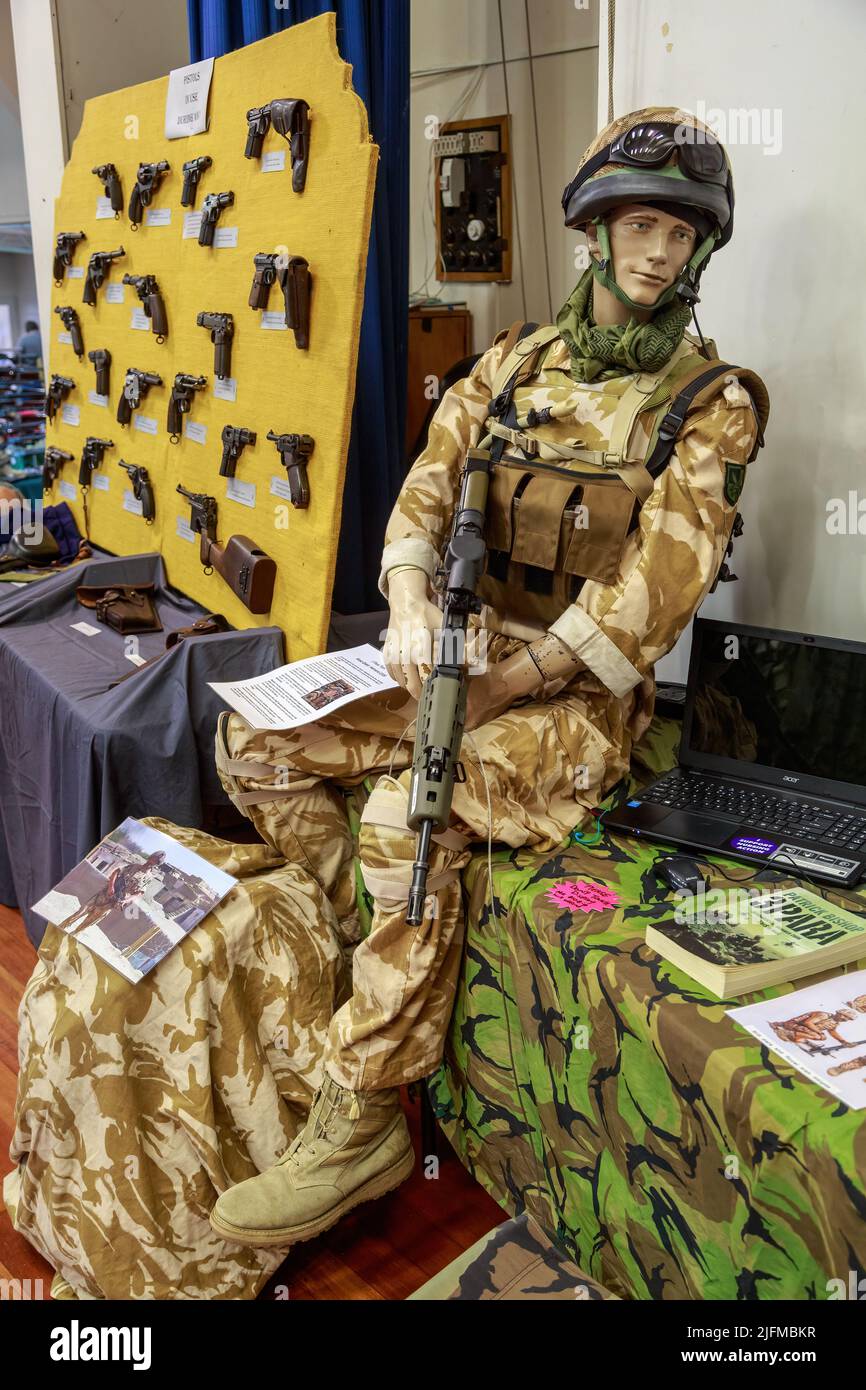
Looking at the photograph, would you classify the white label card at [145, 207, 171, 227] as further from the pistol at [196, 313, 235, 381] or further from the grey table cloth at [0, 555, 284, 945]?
the grey table cloth at [0, 555, 284, 945]

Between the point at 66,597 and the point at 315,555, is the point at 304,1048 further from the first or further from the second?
the point at 66,597

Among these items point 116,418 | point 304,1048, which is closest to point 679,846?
point 304,1048

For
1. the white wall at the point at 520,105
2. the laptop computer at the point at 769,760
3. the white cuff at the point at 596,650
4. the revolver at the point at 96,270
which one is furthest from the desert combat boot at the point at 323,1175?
the white wall at the point at 520,105

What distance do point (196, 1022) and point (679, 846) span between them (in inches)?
33.5

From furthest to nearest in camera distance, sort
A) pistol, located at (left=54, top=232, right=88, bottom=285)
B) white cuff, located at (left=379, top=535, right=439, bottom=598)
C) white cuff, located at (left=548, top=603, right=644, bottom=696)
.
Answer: pistol, located at (left=54, top=232, right=88, bottom=285) → white cuff, located at (left=379, top=535, right=439, bottom=598) → white cuff, located at (left=548, top=603, right=644, bottom=696)

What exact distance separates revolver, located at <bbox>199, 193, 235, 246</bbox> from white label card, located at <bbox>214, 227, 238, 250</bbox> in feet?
0.04

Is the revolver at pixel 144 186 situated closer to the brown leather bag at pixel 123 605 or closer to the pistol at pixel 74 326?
the pistol at pixel 74 326

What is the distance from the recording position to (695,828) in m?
1.79

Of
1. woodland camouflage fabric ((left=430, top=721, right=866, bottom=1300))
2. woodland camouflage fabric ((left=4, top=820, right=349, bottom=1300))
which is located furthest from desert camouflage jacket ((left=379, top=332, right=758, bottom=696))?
woodland camouflage fabric ((left=4, top=820, right=349, bottom=1300))

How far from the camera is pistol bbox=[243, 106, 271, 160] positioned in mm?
2545

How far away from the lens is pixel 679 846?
1.77 m

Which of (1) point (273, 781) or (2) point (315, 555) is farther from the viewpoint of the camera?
(2) point (315, 555)

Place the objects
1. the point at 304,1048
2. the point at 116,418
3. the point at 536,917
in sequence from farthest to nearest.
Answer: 1. the point at 116,418
2. the point at 304,1048
3. the point at 536,917

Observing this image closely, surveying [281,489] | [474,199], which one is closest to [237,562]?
[281,489]
